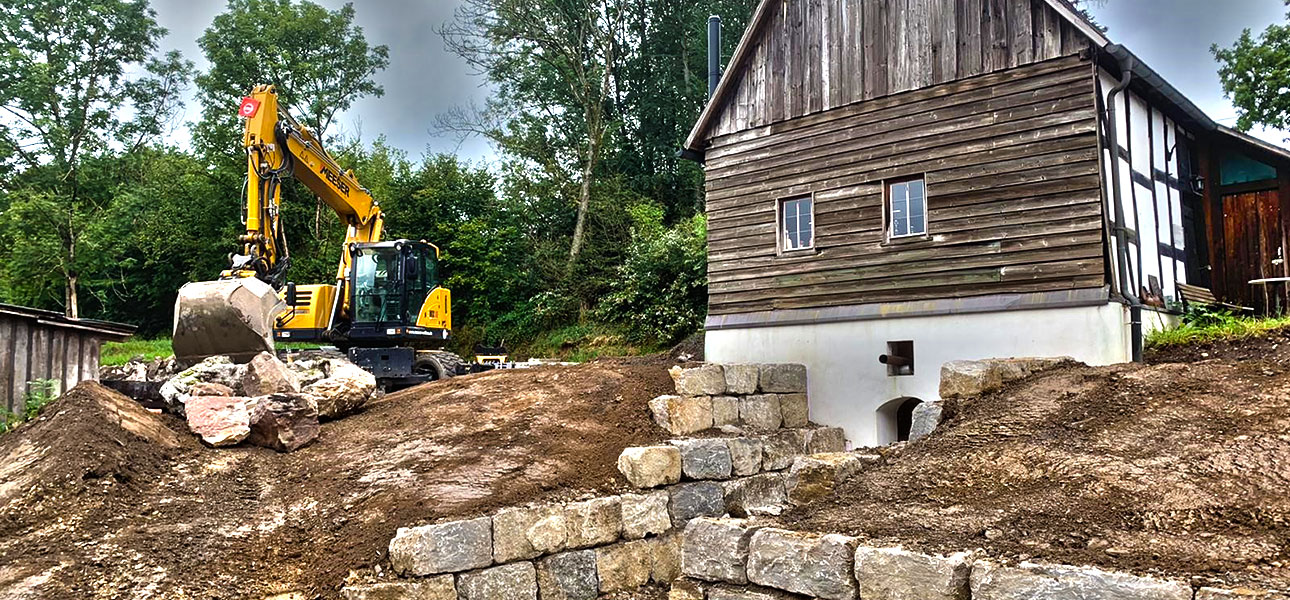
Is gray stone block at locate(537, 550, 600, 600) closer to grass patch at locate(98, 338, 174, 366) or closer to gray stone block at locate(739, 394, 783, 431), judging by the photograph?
gray stone block at locate(739, 394, 783, 431)

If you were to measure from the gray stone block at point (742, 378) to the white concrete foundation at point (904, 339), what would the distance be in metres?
1.35

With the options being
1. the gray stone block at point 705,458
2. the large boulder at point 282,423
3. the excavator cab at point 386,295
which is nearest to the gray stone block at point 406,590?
the large boulder at point 282,423

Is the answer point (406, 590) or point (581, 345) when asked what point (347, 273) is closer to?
point (581, 345)

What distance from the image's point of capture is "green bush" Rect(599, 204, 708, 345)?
19.8 meters

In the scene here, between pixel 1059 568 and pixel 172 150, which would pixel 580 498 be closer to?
pixel 1059 568

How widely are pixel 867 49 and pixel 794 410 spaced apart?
4.90 metres

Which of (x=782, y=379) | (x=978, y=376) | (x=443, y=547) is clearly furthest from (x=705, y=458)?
(x=443, y=547)

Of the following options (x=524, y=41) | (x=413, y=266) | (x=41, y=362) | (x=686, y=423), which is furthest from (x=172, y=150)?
(x=686, y=423)

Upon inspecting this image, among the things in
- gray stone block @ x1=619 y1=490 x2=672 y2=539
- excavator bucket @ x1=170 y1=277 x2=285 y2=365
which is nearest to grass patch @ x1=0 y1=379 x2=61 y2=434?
excavator bucket @ x1=170 y1=277 x2=285 y2=365

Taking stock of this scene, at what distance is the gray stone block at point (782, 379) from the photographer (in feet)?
33.4

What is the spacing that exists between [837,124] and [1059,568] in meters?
8.27

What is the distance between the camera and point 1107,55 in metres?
9.42

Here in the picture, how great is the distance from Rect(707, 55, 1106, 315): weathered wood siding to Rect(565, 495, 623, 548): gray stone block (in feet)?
15.6

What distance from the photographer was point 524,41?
27.1 m
